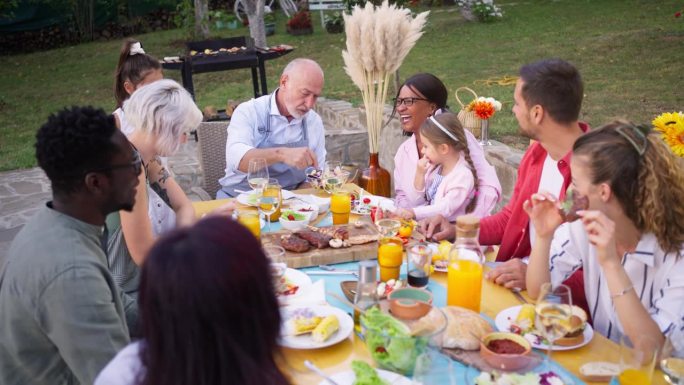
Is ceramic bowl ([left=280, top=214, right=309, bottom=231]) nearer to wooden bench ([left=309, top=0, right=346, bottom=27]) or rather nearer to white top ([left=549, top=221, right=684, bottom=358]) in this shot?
white top ([left=549, top=221, right=684, bottom=358])

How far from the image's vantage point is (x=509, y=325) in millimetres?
2207

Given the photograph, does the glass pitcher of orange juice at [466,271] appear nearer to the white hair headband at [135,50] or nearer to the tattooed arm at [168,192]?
the tattooed arm at [168,192]

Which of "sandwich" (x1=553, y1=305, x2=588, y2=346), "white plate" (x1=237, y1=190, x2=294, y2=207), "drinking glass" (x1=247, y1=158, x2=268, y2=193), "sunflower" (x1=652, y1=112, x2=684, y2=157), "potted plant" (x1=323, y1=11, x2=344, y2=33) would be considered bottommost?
"sandwich" (x1=553, y1=305, x2=588, y2=346)

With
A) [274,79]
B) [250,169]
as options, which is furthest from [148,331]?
[274,79]

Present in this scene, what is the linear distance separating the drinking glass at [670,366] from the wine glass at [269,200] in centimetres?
193

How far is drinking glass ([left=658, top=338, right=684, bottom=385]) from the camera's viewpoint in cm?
186

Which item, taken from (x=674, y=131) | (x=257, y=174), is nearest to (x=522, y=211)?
(x=674, y=131)

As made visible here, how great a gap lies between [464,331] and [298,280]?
790 mm

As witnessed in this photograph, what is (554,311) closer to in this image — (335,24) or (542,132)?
(542,132)

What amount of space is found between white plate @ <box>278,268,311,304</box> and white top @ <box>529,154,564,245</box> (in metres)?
1.16

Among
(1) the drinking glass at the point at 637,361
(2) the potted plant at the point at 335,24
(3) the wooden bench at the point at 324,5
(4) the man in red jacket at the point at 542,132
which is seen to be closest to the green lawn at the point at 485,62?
(2) the potted plant at the point at 335,24

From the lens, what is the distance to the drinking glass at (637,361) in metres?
1.84

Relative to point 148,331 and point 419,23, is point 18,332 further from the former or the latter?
point 419,23

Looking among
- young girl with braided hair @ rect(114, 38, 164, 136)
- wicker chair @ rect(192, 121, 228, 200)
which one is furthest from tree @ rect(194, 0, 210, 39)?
young girl with braided hair @ rect(114, 38, 164, 136)
